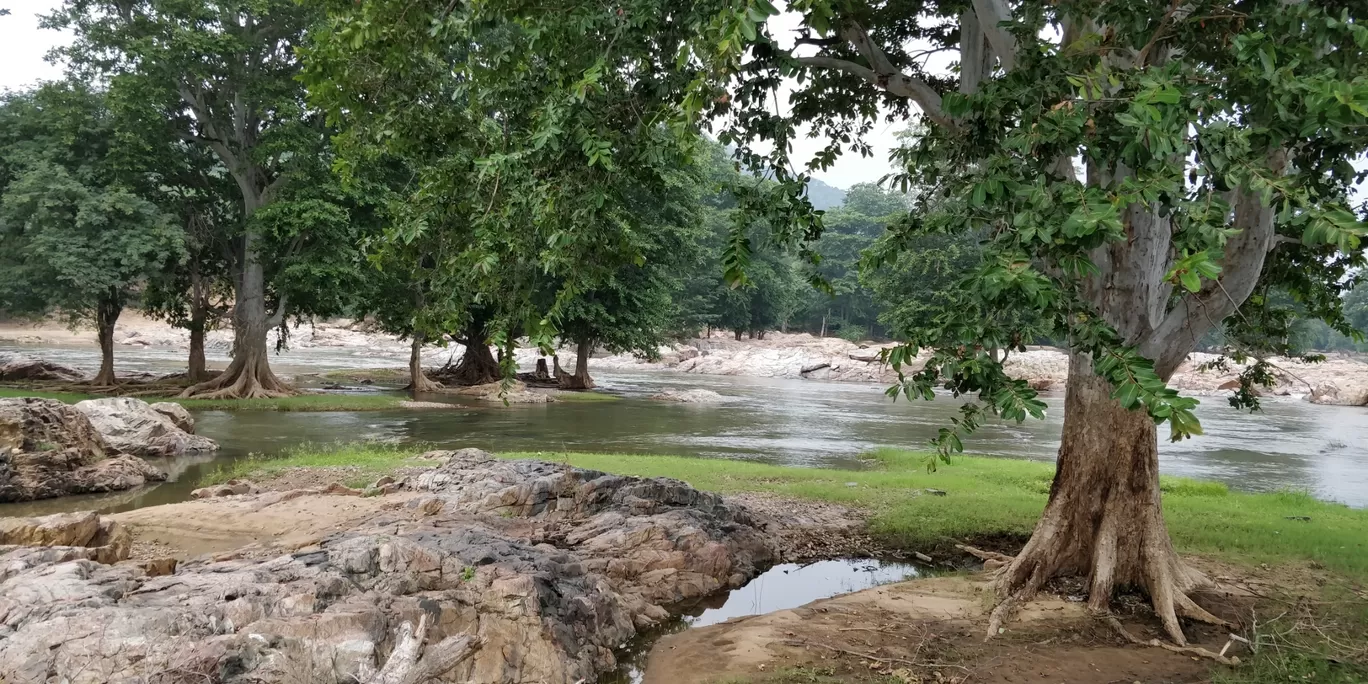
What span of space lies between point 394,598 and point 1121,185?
5.18 metres

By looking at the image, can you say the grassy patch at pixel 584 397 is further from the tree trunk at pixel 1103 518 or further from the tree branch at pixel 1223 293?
the tree branch at pixel 1223 293

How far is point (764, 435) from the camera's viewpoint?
23.8 metres

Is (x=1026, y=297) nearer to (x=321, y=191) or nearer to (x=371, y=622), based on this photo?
(x=371, y=622)

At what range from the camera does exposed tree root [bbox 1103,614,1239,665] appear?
6227mm

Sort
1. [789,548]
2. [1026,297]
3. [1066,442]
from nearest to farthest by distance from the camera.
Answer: [1026,297] → [1066,442] → [789,548]

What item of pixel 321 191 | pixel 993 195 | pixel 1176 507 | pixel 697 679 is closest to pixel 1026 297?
pixel 993 195

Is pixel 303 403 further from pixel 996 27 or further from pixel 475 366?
pixel 996 27

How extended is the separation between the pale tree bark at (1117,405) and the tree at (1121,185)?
2cm

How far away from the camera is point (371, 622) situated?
18.0ft

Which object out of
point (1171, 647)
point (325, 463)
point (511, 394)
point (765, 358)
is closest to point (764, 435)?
point (325, 463)

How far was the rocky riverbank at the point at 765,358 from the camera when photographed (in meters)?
49.4

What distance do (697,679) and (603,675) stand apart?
772 mm

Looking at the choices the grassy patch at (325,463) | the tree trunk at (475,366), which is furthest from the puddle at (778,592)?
the tree trunk at (475,366)

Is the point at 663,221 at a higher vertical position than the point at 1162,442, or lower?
higher
